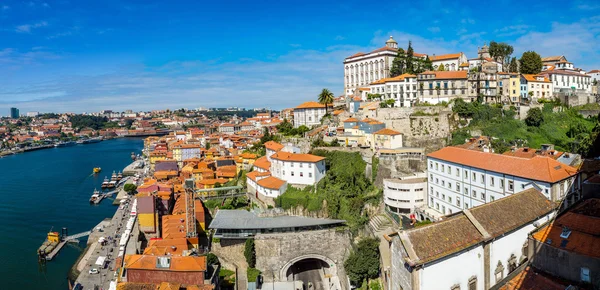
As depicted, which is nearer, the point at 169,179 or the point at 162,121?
the point at 169,179

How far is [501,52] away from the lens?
150ft

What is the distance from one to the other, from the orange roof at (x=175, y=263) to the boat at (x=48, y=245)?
1449 cm

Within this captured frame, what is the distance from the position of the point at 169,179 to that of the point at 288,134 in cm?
1651

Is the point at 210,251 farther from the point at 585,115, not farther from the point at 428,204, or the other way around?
the point at 585,115

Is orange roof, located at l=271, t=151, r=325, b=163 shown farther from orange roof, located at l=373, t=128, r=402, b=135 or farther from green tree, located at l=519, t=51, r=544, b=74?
green tree, located at l=519, t=51, r=544, b=74

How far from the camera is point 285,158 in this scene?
30.8 m

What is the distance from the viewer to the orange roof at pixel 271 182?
30.0m

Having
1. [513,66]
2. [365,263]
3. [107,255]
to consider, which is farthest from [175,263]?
[513,66]

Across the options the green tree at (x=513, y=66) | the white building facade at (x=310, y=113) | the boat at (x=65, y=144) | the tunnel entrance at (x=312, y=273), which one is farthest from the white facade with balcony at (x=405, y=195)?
the boat at (x=65, y=144)

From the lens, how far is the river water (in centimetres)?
2897

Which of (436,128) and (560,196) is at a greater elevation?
(436,128)

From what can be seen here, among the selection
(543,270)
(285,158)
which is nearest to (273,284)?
(285,158)

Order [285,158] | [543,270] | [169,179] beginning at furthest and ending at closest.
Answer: [169,179] < [285,158] < [543,270]

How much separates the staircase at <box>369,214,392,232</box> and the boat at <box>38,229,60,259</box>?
25203mm
